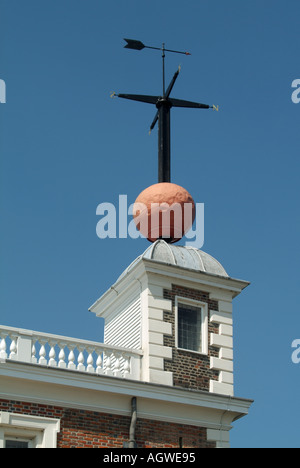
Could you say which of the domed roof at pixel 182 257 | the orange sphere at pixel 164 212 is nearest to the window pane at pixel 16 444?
the domed roof at pixel 182 257

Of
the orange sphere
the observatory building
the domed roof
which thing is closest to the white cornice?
the observatory building

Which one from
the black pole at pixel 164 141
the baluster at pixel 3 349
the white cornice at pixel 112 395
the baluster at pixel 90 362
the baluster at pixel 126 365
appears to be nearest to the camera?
the white cornice at pixel 112 395

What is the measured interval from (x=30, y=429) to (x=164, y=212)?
22.8 feet

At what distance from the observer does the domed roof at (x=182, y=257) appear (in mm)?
23219

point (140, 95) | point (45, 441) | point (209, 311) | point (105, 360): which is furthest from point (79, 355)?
point (140, 95)

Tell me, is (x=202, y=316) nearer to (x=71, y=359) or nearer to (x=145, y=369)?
(x=145, y=369)

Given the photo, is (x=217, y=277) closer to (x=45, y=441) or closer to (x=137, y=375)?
(x=137, y=375)

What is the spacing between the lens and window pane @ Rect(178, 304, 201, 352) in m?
22.7

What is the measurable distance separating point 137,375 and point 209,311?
256 cm

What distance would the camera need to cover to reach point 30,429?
19.9m

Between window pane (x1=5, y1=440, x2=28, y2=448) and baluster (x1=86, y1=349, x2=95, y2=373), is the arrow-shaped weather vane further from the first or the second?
window pane (x1=5, y1=440, x2=28, y2=448)

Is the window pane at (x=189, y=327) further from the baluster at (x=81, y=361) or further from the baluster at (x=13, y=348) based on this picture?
the baluster at (x=13, y=348)

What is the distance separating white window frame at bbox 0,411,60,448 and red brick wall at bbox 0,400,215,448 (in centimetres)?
14

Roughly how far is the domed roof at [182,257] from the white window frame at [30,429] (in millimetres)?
4807
